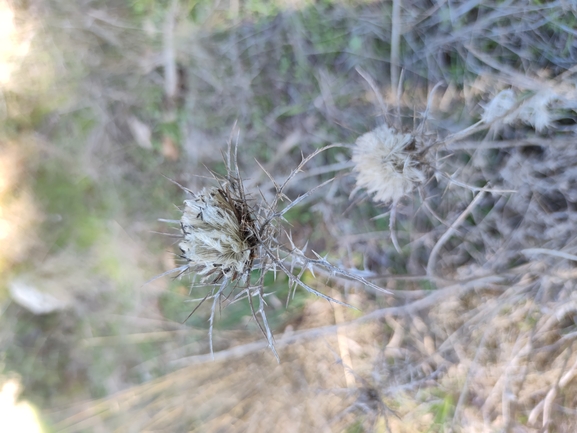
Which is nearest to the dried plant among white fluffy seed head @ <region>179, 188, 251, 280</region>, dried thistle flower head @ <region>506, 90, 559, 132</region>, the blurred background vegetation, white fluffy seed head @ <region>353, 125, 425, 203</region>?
white fluffy seed head @ <region>179, 188, 251, 280</region>

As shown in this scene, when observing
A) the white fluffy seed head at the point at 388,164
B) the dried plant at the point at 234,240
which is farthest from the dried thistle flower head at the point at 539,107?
the dried plant at the point at 234,240

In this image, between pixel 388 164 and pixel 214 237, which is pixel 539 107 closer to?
pixel 388 164

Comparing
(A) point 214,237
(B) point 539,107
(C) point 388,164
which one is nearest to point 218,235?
(A) point 214,237

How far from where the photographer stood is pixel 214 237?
750 mm

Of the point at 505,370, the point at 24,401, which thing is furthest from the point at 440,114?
the point at 24,401

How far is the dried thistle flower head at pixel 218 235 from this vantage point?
76 centimetres

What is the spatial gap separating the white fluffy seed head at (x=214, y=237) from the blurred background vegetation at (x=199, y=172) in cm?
64

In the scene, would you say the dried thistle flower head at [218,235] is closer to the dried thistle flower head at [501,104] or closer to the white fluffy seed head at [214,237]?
the white fluffy seed head at [214,237]

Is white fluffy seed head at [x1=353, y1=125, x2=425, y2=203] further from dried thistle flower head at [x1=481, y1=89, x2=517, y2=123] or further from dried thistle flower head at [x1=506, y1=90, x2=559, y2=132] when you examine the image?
dried thistle flower head at [x1=506, y1=90, x2=559, y2=132]

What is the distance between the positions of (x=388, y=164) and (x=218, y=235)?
434mm

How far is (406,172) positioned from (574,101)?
30.0 inches

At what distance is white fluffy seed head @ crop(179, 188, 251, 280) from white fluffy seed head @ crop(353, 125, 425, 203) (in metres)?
0.36

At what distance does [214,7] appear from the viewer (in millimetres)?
1977

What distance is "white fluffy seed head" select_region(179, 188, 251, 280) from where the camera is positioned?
76 centimetres
